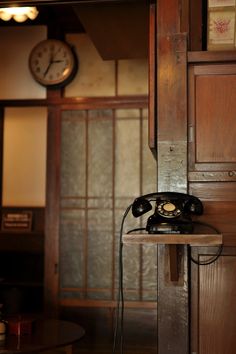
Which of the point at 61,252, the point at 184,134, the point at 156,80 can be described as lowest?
the point at 61,252

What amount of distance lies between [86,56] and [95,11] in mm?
1756

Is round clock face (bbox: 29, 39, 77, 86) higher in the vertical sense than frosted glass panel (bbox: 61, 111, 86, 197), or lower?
higher

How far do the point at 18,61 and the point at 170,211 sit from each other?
11.8ft

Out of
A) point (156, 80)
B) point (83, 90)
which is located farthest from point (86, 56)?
point (156, 80)

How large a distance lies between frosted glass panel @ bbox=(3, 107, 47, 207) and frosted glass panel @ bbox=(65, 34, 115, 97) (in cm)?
46

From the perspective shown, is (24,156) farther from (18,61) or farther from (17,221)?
(18,61)

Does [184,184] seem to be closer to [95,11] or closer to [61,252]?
[95,11]

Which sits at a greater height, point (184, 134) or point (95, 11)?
point (95, 11)

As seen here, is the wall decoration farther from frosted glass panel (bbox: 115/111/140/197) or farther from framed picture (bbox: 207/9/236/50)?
frosted glass panel (bbox: 115/111/140/197)

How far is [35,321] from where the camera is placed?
362 centimetres

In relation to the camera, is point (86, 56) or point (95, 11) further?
point (86, 56)

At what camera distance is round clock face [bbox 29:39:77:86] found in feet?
15.6

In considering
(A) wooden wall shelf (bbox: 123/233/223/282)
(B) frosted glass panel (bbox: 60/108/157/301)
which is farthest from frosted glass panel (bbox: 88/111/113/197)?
(A) wooden wall shelf (bbox: 123/233/223/282)

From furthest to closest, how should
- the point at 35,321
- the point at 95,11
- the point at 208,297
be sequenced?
1. the point at 35,321
2. the point at 95,11
3. the point at 208,297
